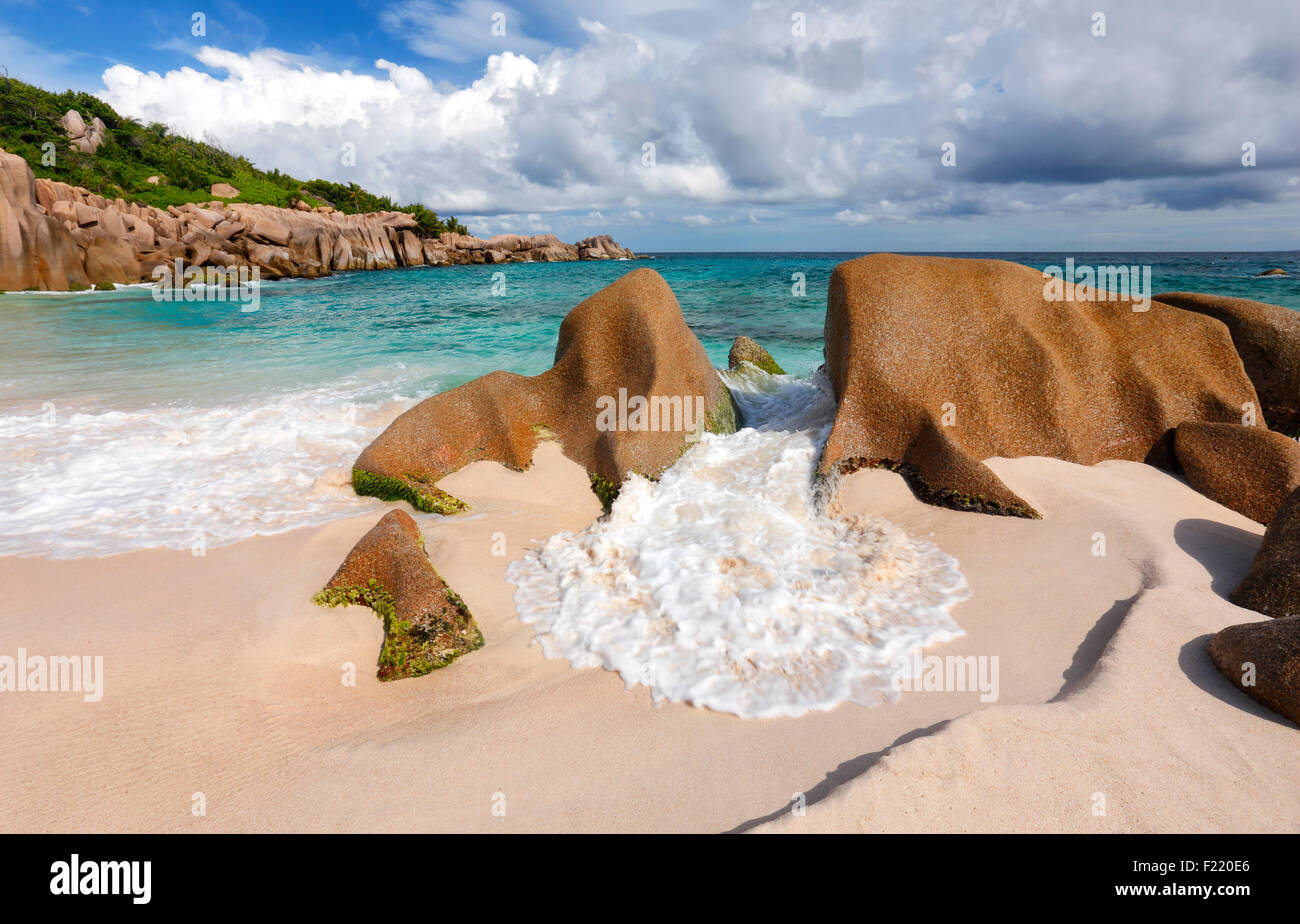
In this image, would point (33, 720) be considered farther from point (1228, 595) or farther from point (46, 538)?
point (1228, 595)

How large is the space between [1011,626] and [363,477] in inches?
207

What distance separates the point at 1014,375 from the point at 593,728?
4.88m

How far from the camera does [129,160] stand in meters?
53.6

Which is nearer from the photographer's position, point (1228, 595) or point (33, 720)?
point (33, 720)

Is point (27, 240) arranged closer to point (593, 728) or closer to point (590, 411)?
point (590, 411)

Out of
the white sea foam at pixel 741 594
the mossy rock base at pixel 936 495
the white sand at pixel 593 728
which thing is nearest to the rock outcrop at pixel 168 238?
the white sand at pixel 593 728

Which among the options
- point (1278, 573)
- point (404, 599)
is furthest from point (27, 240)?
point (1278, 573)

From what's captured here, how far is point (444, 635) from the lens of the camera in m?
3.45

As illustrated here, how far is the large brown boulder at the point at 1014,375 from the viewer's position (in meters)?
5.32

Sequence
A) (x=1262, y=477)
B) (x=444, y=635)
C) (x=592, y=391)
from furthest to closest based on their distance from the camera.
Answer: (x=592, y=391) < (x=1262, y=477) < (x=444, y=635)

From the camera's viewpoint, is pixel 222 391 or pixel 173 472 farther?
pixel 222 391

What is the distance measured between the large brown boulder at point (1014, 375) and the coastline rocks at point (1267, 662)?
7.97 feet
